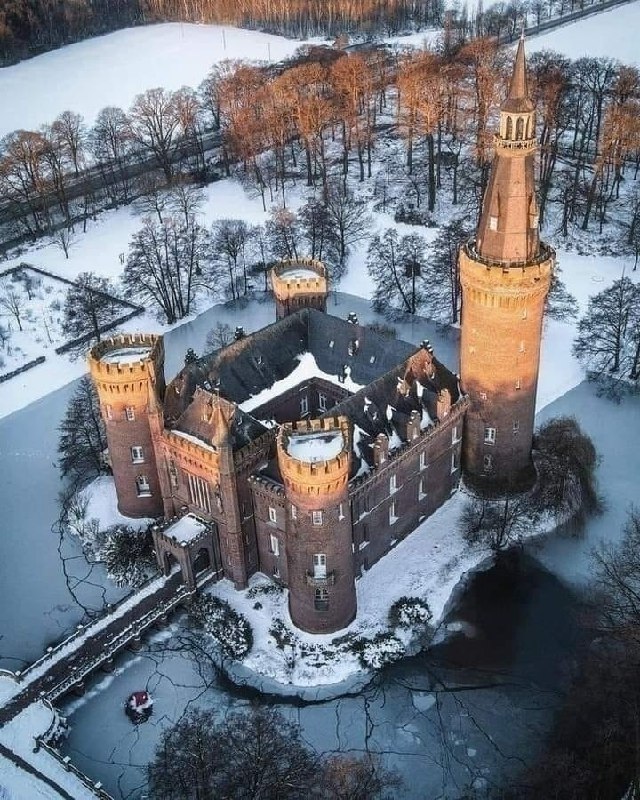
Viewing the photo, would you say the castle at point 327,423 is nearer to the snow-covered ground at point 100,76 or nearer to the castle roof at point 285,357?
the castle roof at point 285,357

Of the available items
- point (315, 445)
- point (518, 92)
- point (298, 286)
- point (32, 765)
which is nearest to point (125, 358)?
point (298, 286)

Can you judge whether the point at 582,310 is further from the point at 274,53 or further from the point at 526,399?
the point at 274,53

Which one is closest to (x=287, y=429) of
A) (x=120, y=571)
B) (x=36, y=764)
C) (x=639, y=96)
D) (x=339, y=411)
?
(x=339, y=411)

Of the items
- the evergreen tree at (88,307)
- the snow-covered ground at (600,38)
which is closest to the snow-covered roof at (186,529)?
the evergreen tree at (88,307)

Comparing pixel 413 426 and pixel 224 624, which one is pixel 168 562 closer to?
pixel 224 624

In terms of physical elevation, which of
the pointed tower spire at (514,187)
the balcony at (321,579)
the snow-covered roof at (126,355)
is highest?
the pointed tower spire at (514,187)

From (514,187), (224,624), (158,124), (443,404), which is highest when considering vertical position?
(514,187)
